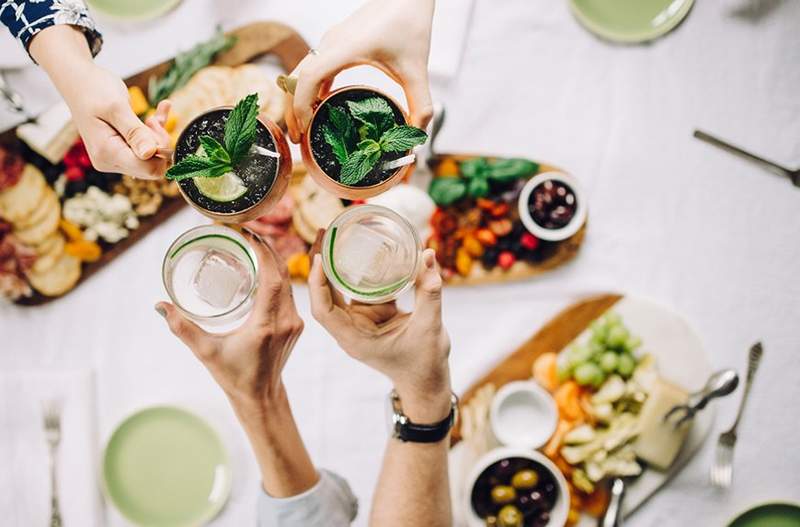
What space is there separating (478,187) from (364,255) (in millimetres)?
423

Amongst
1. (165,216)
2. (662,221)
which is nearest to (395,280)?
(165,216)

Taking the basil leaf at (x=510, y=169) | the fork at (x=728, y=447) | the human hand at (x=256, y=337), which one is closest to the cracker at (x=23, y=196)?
the human hand at (x=256, y=337)

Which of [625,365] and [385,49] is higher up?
[385,49]

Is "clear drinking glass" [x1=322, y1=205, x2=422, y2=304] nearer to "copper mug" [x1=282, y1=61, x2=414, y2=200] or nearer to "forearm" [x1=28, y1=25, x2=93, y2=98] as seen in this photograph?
"copper mug" [x1=282, y1=61, x2=414, y2=200]

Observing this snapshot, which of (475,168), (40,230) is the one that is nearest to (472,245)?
(475,168)

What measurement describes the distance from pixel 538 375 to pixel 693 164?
0.55 m

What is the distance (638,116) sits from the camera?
4.50 feet

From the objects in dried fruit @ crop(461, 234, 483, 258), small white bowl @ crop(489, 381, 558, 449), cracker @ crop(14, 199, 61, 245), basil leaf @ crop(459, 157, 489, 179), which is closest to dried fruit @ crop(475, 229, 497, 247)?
dried fruit @ crop(461, 234, 483, 258)

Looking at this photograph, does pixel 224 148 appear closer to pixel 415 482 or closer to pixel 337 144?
pixel 337 144

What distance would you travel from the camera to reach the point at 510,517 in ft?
3.86

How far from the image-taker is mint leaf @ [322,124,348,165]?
33.5 inches

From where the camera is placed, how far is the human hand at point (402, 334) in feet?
2.99

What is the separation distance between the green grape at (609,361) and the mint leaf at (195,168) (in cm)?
80

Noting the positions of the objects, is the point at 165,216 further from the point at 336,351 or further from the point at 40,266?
the point at 336,351
